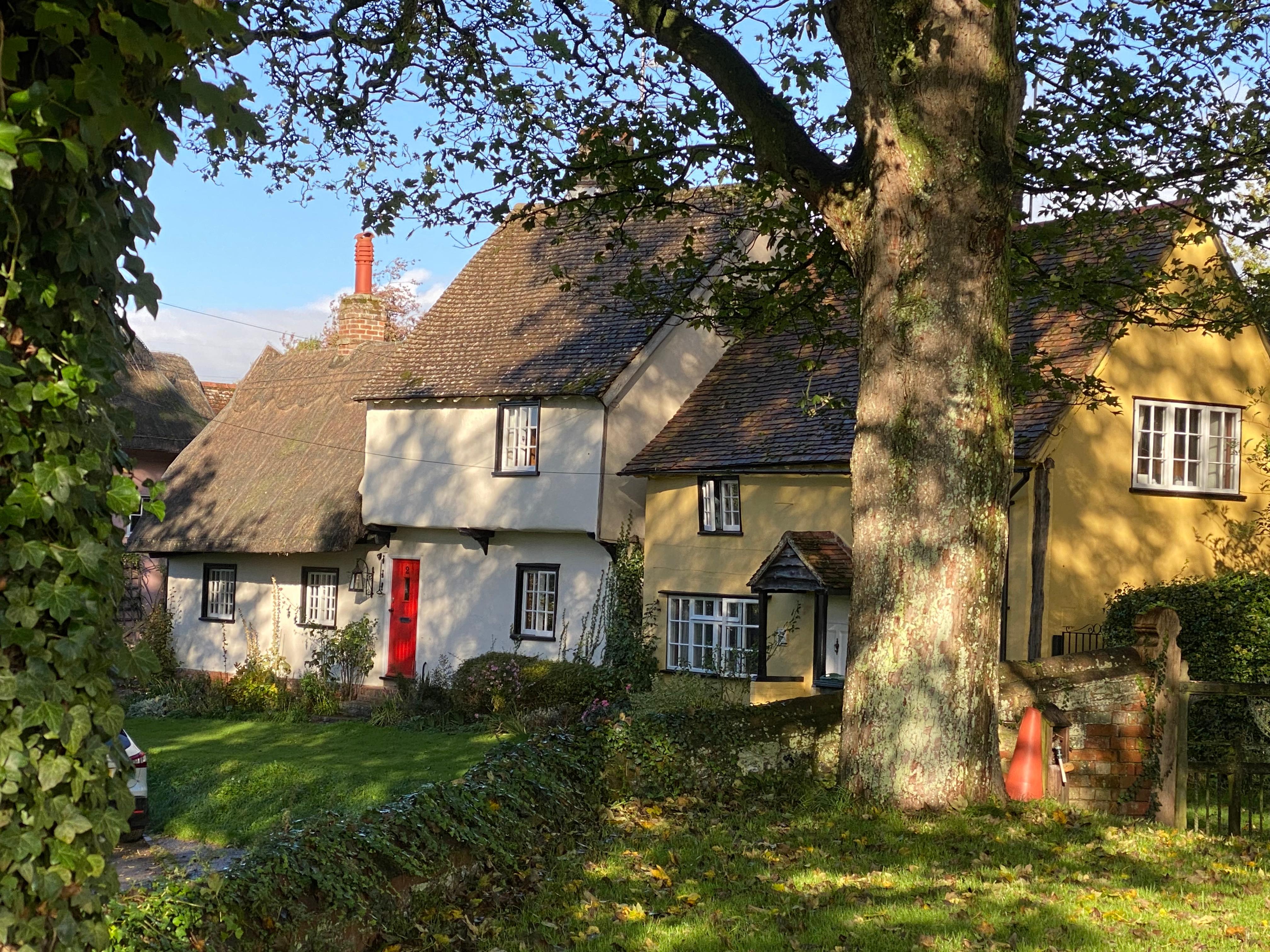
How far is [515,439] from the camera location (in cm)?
2444

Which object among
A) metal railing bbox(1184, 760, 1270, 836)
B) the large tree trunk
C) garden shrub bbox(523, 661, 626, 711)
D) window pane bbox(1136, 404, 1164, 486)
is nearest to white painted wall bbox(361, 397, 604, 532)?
garden shrub bbox(523, 661, 626, 711)

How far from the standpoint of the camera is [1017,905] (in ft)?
21.7

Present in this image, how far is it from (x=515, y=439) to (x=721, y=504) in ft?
15.0

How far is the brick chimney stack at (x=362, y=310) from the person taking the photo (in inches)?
1318

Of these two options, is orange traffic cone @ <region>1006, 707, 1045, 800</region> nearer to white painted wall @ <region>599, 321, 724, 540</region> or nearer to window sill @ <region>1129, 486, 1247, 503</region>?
window sill @ <region>1129, 486, 1247, 503</region>

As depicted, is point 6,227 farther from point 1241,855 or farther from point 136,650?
point 1241,855

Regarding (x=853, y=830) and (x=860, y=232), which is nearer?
(x=853, y=830)

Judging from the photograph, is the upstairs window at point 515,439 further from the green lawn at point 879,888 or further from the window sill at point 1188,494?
the green lawn at point 879,888

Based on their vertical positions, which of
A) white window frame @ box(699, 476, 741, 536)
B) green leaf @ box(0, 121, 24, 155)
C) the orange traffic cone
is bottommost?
the orange traffic cone

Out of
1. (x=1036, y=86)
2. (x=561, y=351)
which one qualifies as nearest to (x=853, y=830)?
(x=1036, y=86)

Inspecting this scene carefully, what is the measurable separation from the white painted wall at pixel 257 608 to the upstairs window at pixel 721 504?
839 cm

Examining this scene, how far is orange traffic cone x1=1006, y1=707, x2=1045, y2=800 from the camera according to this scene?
9938mm

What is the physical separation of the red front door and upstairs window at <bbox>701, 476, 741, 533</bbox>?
24.6ft

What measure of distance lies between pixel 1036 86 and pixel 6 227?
1157cm
